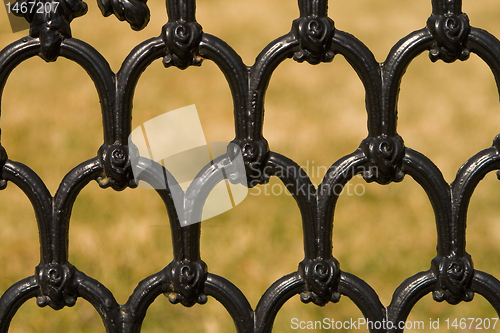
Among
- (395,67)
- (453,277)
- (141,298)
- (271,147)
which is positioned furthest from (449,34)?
(271,147)

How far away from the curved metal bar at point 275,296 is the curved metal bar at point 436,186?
0.64 feet

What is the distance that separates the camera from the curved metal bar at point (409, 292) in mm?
753

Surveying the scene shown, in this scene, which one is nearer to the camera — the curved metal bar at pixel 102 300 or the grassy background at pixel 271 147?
the curved metal bar at pixel 102 300

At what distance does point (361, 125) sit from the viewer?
2.16 metres

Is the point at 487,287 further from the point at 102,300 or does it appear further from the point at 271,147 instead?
the point at 271,147

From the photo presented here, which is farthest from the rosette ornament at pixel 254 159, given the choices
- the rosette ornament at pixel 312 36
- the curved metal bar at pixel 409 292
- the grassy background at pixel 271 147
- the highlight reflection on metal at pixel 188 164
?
the grassy background at pixel 271 147

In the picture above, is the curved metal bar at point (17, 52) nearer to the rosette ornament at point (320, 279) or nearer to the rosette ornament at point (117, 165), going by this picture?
the rosette ornament at point (117, 165)

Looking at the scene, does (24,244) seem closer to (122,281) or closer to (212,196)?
(122,281)

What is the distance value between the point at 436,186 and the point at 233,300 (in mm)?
303

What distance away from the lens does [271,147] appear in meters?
2.04

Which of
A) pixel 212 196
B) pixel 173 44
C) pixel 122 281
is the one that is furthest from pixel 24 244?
pixel 173 44

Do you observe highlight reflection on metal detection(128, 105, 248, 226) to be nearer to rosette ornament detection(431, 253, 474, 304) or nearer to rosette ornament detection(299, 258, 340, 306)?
rosette ornament detection(299, 258, 340, 306)

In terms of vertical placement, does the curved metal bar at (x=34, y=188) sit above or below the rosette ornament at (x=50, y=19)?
below

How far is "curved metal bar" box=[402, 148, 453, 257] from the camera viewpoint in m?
0.74
